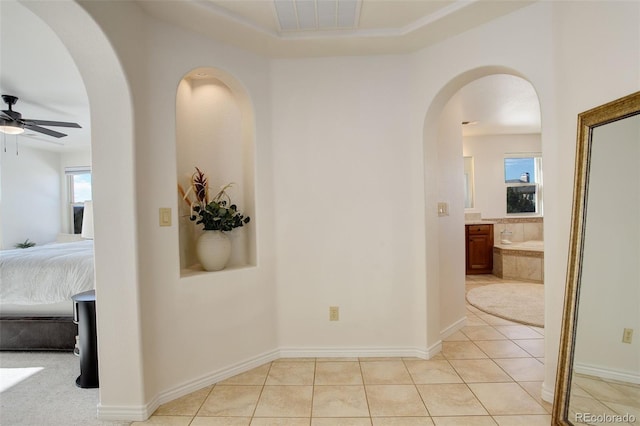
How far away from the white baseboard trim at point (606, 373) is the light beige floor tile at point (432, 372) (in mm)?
873

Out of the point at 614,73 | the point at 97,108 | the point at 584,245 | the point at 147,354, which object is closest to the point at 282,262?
the point at 147,354

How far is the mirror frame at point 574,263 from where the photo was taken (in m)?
1.80

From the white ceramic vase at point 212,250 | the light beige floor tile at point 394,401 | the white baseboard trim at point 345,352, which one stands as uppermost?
the white ceramic vase at point 212,250

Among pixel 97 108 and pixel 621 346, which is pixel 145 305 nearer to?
pixel 97 108

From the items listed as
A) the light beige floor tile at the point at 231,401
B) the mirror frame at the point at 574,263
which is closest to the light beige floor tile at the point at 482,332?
the mirror frame at the point at 574,263

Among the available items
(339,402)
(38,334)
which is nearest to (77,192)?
(38,334)

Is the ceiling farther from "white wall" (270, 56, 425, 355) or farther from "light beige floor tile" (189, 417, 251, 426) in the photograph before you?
"light beige floor tile" (189, 417, 251, 426)

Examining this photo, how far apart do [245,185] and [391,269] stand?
140cm

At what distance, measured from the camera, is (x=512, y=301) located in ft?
14.7

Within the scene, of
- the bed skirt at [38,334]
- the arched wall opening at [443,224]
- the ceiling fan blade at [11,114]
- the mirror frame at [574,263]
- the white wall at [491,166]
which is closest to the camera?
the mirror frame at [574,263]

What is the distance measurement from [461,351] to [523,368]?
0.48 metres

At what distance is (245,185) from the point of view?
2.91 metres

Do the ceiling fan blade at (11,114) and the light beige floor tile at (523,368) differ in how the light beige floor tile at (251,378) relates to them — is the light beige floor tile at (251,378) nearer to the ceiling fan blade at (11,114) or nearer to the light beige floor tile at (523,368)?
the light beige floor tile at (523,368)

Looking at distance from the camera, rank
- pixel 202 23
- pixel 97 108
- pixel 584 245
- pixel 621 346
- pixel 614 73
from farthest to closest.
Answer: pixel 202 23 < pixel 97 108 < pixel 584 245 < pixel 614 73 < pixel 621 346
